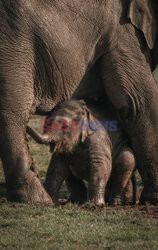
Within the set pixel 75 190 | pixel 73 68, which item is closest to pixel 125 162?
pixel 75 190

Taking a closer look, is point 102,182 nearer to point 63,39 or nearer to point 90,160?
point 90,160

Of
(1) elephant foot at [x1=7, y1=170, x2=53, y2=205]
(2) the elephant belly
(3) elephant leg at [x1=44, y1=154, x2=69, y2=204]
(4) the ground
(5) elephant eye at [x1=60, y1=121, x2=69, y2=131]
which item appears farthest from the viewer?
(3) elephant leg at [x1=44, y1=154, x2=69, y2=204]

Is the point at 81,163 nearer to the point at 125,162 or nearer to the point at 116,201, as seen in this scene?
the point at 125,162

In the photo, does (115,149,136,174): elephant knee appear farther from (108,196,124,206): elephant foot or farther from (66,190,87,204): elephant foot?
(66,190,87,204): elephant foot

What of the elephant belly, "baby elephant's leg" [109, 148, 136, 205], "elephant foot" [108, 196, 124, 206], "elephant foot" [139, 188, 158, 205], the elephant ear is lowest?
"elephant foot" [139, 188, 158, 205]

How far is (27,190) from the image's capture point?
6.23 m

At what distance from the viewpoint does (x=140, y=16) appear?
24.6ft

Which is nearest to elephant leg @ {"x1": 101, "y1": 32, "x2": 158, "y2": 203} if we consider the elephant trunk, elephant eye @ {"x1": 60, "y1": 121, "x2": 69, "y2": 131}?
elephant eye @ {"x1": 60, "y1": 121, "x2": 69, "y2": 131}

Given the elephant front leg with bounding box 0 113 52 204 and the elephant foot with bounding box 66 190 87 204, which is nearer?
the elephant front leg with bounding box 0 113 52 204

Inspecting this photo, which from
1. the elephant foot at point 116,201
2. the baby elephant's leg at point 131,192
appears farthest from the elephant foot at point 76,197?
the baby elephant's leg at point 131,192

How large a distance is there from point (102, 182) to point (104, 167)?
20 cm

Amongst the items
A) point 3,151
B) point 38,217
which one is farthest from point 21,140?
point 38,217

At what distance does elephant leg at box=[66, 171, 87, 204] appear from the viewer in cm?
748

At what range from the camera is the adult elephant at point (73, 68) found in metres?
6.17
